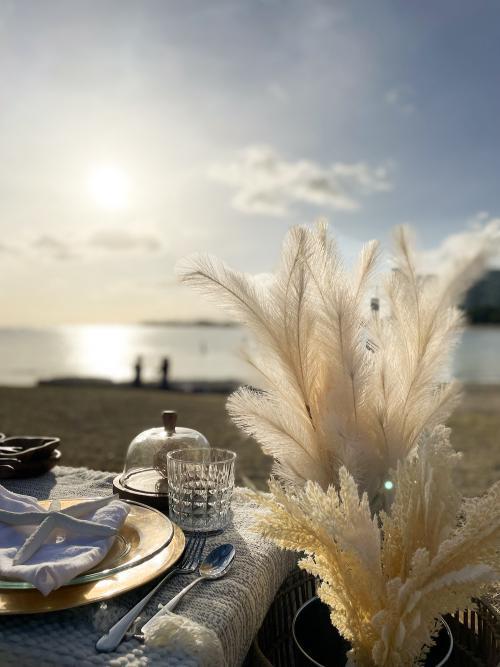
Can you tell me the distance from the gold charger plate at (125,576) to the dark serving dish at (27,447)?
0.72 metres

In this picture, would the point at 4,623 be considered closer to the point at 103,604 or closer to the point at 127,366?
the point at 103,604

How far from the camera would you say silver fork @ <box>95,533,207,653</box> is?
897 mm

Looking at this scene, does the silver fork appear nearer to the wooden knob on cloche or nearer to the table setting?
the table setting

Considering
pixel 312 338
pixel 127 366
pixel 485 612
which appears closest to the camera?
pixel 485 612

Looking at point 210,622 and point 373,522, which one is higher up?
point 373,522

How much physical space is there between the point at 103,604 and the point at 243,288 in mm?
754

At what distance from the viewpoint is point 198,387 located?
73.2ft

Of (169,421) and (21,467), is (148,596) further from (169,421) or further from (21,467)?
(21,467)

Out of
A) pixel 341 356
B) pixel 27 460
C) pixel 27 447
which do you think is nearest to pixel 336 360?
pixel 341 356

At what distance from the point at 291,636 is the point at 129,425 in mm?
10220

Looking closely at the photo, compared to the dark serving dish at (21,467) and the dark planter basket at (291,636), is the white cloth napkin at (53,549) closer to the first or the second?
the dark planter basket at (291,636)

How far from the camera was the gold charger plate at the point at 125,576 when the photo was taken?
96 cm

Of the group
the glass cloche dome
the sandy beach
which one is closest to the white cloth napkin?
the glass cloche dome

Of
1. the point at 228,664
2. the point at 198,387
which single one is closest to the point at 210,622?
the point at 228,664
